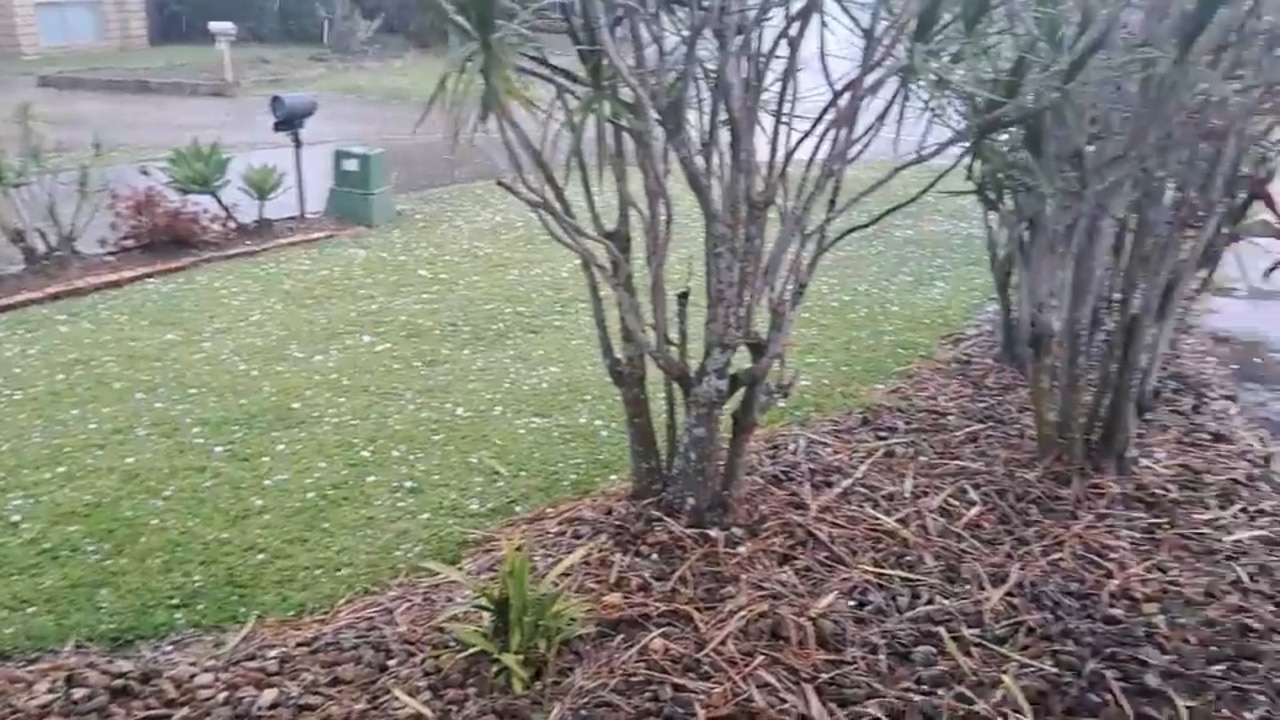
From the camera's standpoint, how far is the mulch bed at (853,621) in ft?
6.44

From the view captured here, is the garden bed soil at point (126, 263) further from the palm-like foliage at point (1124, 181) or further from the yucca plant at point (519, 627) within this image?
the palm-like foliage at point (1124, 181)

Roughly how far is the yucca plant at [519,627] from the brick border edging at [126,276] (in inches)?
132

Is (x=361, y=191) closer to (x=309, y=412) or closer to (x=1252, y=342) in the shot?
(x=309, y=412)

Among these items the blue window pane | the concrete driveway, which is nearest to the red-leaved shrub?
the concrete driveway

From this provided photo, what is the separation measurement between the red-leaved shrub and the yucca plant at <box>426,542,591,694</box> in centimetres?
388

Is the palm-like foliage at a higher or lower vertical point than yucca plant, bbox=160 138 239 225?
higher

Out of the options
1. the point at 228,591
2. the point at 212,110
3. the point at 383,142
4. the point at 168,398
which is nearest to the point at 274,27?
the point at 212,110

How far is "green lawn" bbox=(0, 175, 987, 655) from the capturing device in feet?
8.14

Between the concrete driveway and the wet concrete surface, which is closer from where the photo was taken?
the wet concrete surface

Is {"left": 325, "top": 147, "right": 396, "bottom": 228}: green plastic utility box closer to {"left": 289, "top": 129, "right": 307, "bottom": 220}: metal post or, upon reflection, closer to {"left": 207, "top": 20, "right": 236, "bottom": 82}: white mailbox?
{"left": 289, "top": 129, "right": 307, "bottom": 220}: metal post

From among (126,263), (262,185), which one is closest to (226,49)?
(262,185)

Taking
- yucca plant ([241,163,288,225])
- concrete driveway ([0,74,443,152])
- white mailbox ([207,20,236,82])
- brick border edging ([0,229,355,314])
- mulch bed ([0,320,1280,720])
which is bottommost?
brick border edging ([0,229,355,314])

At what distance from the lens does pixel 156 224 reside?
17.4ft

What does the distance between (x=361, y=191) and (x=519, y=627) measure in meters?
4.33
